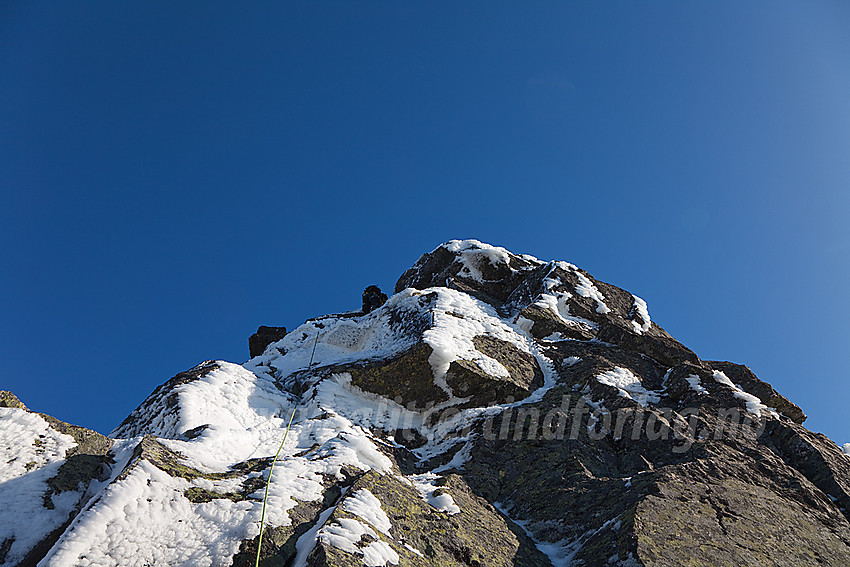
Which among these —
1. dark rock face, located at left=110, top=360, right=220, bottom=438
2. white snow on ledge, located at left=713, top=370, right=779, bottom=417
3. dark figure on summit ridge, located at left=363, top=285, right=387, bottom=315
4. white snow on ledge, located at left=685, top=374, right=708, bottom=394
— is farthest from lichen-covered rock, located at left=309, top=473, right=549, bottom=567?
dark figure on summit ridge, located at left=363, top=285, right=387, bottom=315

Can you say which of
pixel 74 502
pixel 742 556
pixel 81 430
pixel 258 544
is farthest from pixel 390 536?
pixel 81 430

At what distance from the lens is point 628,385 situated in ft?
55.6

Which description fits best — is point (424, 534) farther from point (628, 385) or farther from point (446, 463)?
point (628, 385)

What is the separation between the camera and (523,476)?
42.7 feet

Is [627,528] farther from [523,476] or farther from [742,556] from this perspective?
[523,476]

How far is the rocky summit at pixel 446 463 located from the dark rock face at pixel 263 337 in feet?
34.4

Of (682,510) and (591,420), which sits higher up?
(591,420)

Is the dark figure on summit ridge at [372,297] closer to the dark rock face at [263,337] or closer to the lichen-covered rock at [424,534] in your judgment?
the dark rock face at [263,337]

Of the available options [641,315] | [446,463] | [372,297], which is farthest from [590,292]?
[446,463]

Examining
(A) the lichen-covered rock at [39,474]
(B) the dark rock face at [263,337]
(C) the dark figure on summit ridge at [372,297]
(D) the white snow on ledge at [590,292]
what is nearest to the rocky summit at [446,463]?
(A) the lichen-covered rock at [39,474]

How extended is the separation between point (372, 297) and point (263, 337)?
8.12 meters

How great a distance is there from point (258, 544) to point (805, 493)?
487 inches

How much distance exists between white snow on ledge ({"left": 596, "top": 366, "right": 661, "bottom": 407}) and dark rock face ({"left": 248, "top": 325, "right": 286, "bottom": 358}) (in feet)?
72.1

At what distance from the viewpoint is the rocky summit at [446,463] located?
807 centimetres
